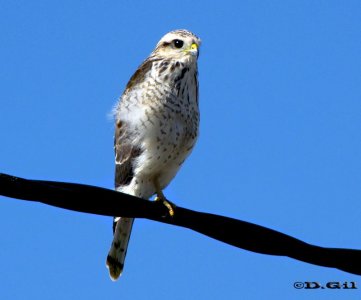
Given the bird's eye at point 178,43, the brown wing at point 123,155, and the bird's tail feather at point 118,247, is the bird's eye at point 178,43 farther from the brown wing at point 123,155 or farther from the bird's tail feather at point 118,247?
the bird's tail feather at point 118,247

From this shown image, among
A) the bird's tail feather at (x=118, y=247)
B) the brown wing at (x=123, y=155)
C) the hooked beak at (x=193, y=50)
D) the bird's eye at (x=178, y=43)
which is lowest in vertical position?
the bird's tail feather at (x=118, y=247)

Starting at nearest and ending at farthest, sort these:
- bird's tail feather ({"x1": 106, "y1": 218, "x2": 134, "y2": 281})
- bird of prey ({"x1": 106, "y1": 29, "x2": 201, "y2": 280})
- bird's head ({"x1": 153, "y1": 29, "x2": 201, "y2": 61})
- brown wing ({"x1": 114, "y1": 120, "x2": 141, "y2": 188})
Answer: bird of prey ({"x1": 106, "y1": 29, "x2": 201, "y2": 280}) → brown wing ({"x1": 114, "y1": 120, "x2": 141, "y2": 188}) → bird's head ({"x1": 153, "y1": 29, "x2": 201, "y2": 61}) → bird's tail feather ({"x1": 106, "y1": 218, "x2": 134, "y2": 281})

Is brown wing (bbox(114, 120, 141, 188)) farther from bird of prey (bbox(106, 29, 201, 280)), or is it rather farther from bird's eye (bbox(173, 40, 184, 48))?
bird's eye (bbox(173, 40, 184, 48))

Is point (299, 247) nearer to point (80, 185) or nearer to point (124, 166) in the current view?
point (80, 185)

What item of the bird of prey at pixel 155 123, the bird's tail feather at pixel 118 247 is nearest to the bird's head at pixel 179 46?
the bird of prey at pixel 155 123

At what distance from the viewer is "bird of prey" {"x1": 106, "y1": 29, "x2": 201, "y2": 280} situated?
7527 millimetres

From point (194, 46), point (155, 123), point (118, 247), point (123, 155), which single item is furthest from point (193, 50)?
point (118, 247)

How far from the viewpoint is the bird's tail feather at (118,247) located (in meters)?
8.23

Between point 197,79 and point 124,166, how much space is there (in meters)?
1.06

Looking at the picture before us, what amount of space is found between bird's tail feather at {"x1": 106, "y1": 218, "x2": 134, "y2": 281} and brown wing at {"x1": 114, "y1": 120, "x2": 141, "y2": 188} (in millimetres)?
408

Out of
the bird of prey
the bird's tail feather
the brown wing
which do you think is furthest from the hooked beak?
the bird's tail feather

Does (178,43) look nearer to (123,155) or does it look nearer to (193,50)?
A: (193,50)

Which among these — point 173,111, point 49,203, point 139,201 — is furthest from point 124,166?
point 49,203

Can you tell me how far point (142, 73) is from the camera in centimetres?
792
